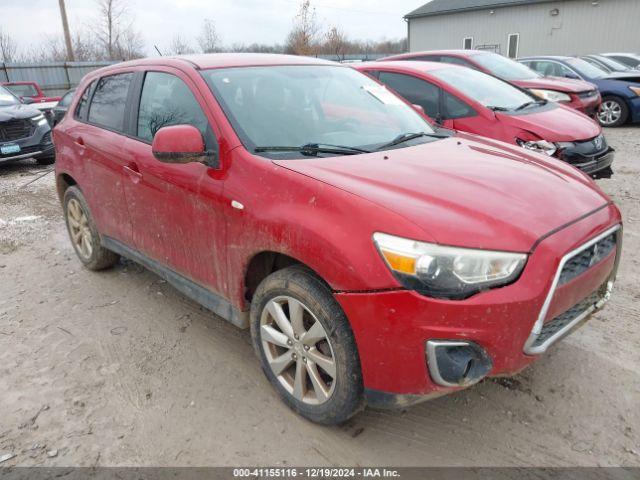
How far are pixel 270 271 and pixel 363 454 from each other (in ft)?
3.35

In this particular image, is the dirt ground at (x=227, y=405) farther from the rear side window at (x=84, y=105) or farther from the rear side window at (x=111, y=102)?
the rear side window at (x=84, y=105)

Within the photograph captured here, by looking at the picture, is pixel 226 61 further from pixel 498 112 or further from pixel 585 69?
pixel 585 69

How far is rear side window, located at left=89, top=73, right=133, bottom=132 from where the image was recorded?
3.75 m

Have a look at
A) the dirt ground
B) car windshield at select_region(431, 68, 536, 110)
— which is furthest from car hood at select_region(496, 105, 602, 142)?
the dirt ground

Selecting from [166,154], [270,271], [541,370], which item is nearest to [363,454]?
[270,271]

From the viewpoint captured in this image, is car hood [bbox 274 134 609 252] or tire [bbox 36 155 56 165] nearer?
car hood [bbox 274 134 609 252]

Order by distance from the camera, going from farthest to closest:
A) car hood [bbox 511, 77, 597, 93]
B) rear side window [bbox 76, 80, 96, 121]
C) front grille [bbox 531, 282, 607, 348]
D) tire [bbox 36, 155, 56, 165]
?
tire [bbox 36, 155, 56, 165]
car hood [bbox 511, 77, 597, 93]
rear side window [bbox 76, 80, 96, 121]
front grille [bbox 531, 282, 607, 348]

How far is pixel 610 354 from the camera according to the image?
3047 millimetres

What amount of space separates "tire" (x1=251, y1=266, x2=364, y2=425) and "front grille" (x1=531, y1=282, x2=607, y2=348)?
0.79 metres

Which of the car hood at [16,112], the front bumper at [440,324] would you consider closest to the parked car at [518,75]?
the front bumper at [440,324]

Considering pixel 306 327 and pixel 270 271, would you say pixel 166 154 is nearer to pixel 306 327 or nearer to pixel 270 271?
pixel 270 271

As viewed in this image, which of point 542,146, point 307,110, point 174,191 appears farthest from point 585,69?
point 174,191

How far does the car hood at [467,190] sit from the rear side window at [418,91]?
3091mm

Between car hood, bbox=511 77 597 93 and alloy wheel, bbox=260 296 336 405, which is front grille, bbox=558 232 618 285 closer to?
alloy wheel, bbox=260 296 336 405
